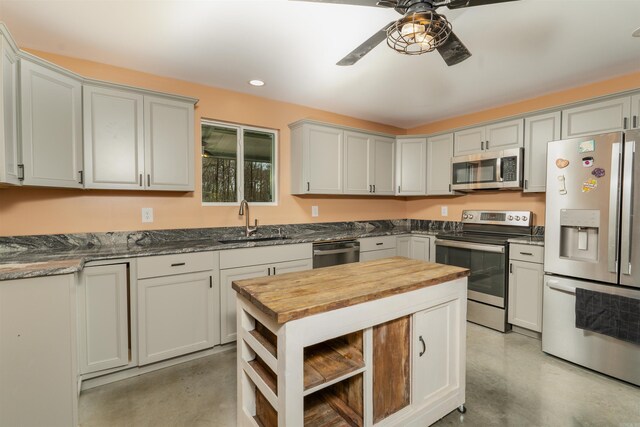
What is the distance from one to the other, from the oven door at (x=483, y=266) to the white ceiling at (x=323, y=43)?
1.71m

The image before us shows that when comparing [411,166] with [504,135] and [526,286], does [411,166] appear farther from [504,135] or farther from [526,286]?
[526,286]

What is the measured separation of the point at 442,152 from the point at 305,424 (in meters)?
3.58

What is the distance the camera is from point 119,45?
2232 millimetres

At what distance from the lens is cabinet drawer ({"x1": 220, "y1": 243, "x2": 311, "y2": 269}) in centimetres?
255

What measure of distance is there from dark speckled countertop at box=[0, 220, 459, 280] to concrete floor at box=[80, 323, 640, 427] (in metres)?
0.95

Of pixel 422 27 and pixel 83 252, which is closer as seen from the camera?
pixel 422 27

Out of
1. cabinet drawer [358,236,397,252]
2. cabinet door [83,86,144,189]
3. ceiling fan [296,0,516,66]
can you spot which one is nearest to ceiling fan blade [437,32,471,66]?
ceiling fan [296,0,516,66]

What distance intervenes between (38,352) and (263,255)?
1.56 meters

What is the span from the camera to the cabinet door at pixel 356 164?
3.70 metres

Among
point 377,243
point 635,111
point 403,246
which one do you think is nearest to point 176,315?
point 377,243

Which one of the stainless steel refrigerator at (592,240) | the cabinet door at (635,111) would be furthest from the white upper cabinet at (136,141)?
the cabinet door at (635,111)

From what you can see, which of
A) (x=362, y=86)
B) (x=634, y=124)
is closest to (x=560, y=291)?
(x=634, y=124)

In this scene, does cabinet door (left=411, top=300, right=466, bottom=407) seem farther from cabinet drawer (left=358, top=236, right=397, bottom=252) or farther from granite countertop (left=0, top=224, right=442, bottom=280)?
cabinet drawer (left=358, top=236, right=397, bottom=252)

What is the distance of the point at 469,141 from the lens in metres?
3.62
